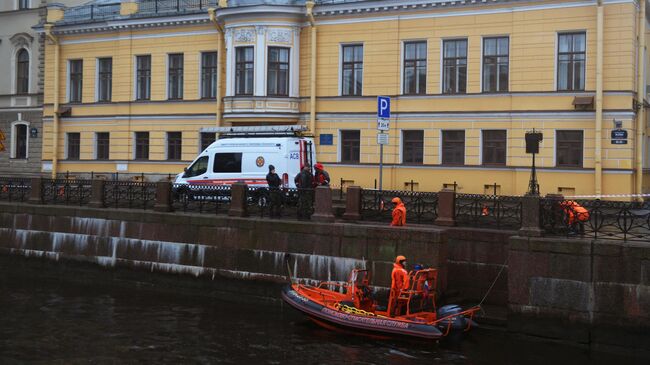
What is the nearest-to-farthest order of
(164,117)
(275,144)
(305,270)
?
1. (305,270)
2. (275,144)
3. (164,117)

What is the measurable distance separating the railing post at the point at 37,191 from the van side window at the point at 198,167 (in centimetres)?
443

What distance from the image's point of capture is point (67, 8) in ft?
118

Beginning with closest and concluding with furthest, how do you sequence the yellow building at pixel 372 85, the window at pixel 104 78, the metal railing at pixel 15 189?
the metal railing at pixel 15 189
the yellow building at pixel 372 85
the window at pixel 104 78

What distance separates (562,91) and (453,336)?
45.6ft

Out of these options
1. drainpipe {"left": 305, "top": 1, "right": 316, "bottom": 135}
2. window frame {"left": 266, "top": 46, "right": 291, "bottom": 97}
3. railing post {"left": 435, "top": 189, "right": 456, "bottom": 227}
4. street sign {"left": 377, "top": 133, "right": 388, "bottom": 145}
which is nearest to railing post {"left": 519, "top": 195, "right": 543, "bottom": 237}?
railing post {"left": 435, "top": 189, "right": 456, "bottom": 227}

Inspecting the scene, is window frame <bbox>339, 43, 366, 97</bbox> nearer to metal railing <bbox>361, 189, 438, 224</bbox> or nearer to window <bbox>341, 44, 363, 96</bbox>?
window <bbox>341, 44, 363, 96</bbox>

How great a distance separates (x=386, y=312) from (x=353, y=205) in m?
4.02

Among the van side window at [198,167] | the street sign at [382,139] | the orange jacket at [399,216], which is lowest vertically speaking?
the orange jacket at [399,216]

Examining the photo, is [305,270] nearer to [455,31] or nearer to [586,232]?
[586,232]

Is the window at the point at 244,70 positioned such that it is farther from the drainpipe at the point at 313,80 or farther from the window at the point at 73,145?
the window at the point at 73,145

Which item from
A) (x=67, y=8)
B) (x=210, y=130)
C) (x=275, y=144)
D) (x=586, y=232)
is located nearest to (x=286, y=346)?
(x=586, y=232)

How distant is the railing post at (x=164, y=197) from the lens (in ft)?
67.4

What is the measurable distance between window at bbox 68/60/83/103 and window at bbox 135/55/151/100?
3.15 m

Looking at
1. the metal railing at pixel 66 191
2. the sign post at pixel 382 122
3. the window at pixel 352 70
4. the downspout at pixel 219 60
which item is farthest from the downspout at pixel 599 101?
the metal railing at pixel 66 191
